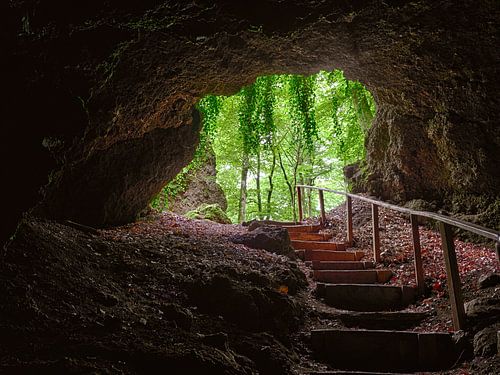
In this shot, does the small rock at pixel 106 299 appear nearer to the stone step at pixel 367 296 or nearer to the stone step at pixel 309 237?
the stone step at pixel 367 296

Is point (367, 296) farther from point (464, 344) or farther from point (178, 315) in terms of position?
point (178, 315)

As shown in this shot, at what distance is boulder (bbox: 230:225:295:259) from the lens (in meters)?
7.03

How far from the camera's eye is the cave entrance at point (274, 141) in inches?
380

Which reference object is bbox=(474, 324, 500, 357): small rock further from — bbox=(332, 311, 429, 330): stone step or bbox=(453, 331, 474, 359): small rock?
bbox=(332, 311, 429, 330): stone step

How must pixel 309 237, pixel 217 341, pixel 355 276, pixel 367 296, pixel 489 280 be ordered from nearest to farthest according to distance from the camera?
pixel 217 341, pixel 489 280, pixel 367 296, pixel 355 276, pixel 309 237

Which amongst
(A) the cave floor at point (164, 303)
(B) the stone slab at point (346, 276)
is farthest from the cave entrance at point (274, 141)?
(A) the cave floor at point (164, 303)

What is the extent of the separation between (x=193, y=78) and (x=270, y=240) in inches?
132

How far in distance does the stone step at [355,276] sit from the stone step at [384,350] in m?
1.96

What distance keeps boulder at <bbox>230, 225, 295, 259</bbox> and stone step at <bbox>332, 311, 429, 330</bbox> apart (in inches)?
93.2

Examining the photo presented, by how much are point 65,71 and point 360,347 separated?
14.8 feet

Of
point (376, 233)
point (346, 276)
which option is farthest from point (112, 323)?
point (376, 233)

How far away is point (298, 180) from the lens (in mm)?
19500

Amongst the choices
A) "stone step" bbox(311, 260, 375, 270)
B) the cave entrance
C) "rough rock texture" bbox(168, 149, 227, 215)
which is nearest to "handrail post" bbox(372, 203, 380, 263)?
"stone step" bbox(311, 260, 375, 270)

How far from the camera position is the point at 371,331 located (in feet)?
13.6
